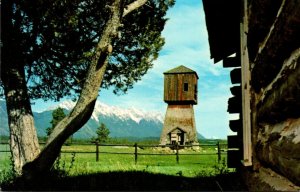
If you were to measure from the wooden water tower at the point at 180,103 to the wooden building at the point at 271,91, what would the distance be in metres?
36.4

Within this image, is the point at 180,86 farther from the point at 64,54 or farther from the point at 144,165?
the point at 64,54

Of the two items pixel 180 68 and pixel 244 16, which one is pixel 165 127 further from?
pixel 244 16

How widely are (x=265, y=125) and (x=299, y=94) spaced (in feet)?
4.87

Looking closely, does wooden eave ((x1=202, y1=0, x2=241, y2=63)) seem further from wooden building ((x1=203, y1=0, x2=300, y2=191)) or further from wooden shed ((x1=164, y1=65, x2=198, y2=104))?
wooden shed ((x1=164, y1=65, x2=198, y2=104))

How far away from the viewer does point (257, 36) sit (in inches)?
151

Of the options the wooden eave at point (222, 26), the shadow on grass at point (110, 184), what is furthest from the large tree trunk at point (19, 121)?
the wooden eave at point (222, 26)

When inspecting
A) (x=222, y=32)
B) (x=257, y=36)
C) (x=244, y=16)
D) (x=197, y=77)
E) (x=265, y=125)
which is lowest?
(x=265, y=125)

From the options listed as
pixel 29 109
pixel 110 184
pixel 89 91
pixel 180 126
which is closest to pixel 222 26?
pixel 89 91

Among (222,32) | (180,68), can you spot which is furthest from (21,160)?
(180,68)

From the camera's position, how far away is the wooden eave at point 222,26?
19.2ft

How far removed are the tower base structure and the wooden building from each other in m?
37.6

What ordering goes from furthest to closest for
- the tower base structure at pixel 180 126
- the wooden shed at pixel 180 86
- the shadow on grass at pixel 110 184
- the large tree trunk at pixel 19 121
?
1. the tower base structure at pixel 180 126
2. the wooden shed at pixel 180 86
3. the large tree trunk at pixel 19 121
4. the shadow on grass at pixel 110 184

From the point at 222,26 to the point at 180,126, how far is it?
3826 centimetres

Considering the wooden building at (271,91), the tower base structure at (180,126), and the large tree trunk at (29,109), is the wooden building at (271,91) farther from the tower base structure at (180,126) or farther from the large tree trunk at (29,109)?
the tower base structure at (180,126)
